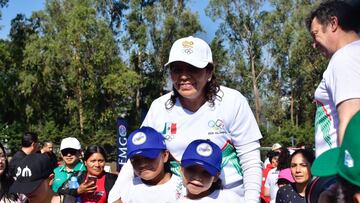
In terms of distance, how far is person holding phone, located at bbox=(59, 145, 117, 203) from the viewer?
6527 mm

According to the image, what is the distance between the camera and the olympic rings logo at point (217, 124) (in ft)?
11.6

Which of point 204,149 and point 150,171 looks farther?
point 150,171

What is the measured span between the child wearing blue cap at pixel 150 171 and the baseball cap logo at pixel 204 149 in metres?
0.30

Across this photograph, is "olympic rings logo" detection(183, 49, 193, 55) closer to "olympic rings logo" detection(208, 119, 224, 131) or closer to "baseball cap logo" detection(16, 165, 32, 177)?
"olympic rings logo" detection(208, 119, 224, 131)

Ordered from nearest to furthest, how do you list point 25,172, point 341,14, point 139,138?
1. point 341,14
2. point 139,138
3. point 25,172

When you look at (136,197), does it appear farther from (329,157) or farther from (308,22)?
(329,157)

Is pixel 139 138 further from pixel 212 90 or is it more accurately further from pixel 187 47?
pixel 187 47

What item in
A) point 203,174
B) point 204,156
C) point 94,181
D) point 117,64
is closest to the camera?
point 204,156

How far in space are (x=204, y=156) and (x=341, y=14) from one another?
1.11m

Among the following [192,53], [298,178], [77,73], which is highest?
[77,73]

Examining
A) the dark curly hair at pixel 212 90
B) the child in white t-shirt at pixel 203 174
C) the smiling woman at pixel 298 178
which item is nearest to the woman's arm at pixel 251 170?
the child in white t-shirt at pixel 203 174

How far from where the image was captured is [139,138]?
367 cm

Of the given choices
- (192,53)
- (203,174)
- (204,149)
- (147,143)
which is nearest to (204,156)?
(204,149)

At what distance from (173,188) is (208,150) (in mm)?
474
